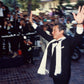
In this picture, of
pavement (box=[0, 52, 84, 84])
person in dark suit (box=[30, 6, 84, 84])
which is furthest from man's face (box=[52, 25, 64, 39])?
pavement (box=[0, 52, 84, 84])

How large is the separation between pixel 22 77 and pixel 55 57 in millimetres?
2668

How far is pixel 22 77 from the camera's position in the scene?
6121mm

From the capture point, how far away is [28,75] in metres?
6.28

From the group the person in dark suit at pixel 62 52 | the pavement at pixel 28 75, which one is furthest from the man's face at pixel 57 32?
the pavement at pixel 28 75

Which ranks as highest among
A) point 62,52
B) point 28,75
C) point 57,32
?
point 57,32

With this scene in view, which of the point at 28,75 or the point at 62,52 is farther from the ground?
the point at 62,52

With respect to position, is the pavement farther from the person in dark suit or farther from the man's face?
the man's face

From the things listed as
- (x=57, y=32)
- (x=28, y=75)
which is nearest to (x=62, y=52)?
(x=57, y=32)

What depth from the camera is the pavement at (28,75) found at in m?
5.81

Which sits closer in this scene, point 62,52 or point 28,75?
point 62,52

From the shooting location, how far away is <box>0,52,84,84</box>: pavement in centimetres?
581

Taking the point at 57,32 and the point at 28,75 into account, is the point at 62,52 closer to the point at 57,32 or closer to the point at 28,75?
the point at 57,32

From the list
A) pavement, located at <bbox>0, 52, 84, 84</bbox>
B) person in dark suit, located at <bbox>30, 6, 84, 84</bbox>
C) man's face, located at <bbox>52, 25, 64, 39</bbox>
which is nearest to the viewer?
person in dark suit, located at <bbox>30, 6, 84, 84</bbox>

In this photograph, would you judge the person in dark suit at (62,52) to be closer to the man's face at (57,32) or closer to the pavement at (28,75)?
the man's face at (57,32)
